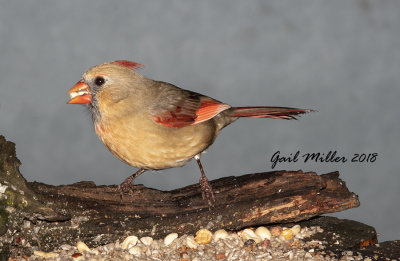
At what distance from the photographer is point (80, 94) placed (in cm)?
450

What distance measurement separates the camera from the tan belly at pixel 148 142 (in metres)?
4.44

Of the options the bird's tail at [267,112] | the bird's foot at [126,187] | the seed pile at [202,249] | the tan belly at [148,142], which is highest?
the bird's tail at [267,112]

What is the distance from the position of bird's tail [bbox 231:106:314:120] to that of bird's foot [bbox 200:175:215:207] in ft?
2.14

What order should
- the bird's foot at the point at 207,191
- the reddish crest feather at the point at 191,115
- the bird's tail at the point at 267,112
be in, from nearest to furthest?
the reddish crest feather at the point at 191,115
the bird's foot at the point at 207,191
the bird's tail at the point at 267,112

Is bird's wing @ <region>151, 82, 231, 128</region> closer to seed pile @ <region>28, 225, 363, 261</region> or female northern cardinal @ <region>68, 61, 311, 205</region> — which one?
female northern cardinal @ <region>68, 61, 311, 205</region>

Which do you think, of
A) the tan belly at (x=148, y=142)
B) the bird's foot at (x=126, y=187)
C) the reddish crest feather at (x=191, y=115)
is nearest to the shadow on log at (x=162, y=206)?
the bird's foot at (x=126, y=187)

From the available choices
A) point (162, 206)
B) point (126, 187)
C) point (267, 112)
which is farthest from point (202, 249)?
point (267, 112)

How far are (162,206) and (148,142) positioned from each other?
21.5 inches

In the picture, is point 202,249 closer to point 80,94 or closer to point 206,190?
point 206,190

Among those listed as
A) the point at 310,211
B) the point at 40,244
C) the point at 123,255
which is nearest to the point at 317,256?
the point at 310,211

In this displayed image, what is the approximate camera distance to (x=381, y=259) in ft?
14.5

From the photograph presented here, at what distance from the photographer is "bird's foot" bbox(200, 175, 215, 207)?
185 inches

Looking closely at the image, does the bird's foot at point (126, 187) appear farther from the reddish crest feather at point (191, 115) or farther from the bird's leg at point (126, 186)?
the reddish crest feather at point (191, 115)

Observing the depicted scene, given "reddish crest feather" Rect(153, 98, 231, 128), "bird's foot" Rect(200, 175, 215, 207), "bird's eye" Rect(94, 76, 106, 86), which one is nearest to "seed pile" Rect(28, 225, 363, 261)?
"bird's foot" Rect(200, 175, 215, 207)
